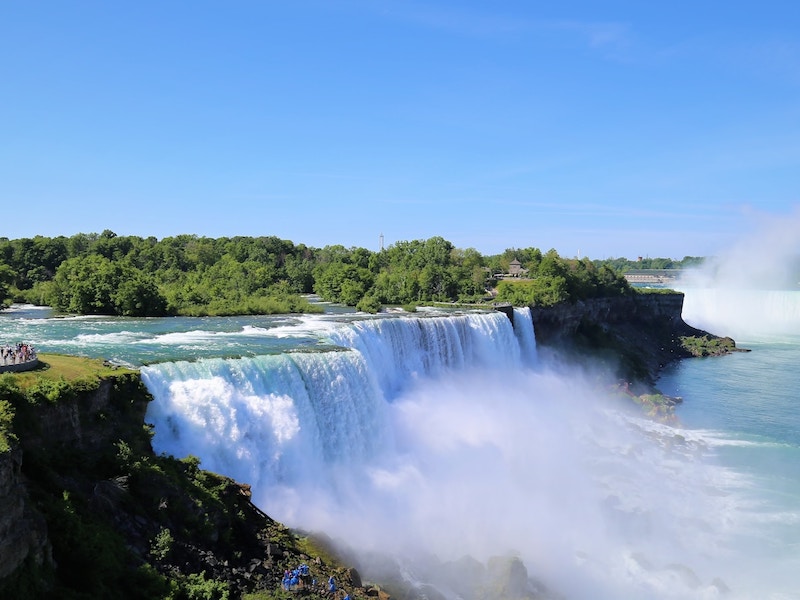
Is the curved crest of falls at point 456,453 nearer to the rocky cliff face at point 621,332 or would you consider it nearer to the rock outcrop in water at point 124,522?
the rock outcrop in water at point 124,522

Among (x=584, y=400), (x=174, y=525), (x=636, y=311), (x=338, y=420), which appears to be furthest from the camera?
(x=636, y=311)

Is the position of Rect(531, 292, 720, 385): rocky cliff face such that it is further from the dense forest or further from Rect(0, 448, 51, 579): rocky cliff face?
Rect(0, 448, 51, 579): rocky cliff face

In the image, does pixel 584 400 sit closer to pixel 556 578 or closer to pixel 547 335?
pixel 547 335

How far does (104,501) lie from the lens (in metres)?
12.3

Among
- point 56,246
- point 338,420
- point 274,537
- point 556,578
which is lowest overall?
point 556,578

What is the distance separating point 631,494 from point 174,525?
16.0 metres

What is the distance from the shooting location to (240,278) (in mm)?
49469

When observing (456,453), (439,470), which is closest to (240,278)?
(456,453)

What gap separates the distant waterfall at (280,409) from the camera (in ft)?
56.0

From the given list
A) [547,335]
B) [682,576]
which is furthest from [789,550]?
[547,335]

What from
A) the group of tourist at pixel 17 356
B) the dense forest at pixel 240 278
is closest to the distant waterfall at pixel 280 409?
the group of tourist at pixel 17 356

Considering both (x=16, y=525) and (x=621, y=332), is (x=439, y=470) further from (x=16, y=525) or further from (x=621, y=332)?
(x=621, y=332)

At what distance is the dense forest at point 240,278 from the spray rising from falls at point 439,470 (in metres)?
14.7

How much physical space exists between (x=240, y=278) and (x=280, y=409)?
31.7 meters
